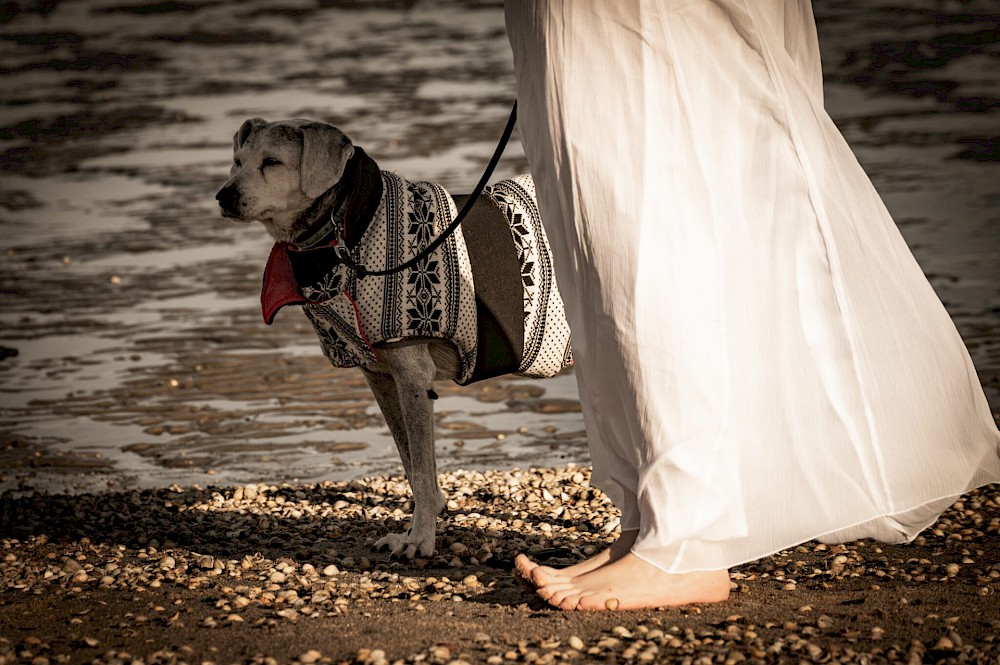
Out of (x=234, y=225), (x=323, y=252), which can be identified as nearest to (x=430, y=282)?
(x=323, y=252)

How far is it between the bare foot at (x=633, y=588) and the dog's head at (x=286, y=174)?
1845 millimetres

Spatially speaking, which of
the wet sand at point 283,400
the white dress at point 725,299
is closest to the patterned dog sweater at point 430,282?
the wet sand at point 283,400

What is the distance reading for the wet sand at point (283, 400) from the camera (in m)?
3.83

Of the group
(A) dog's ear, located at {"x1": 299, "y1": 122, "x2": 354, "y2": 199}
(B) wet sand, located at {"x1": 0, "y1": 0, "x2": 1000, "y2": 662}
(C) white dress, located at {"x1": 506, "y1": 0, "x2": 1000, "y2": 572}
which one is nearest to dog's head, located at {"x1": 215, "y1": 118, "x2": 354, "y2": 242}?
(A) dog's ear, located at {"x1": 299, "y1": 122, "x2": 354, "y2": 199}

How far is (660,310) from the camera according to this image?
3.60 metres

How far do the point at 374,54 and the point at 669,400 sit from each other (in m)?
21.2

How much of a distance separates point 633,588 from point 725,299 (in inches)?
35.2

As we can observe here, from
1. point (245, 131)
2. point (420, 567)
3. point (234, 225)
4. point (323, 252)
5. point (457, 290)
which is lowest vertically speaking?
point (234, 225)

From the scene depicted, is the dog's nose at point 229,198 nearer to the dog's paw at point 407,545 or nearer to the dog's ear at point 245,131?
the dog's ear at point 245,131

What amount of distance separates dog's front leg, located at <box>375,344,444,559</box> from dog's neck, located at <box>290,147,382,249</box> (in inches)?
19.2

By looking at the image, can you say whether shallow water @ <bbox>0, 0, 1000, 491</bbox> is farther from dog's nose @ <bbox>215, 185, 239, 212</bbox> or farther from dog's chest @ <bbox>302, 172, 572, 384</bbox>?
dog's nose @ <bbox>215, 185, 239, 212</bbox>

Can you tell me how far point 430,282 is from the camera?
185 inches

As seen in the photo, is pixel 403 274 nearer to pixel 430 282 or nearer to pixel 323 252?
pixel 430 282

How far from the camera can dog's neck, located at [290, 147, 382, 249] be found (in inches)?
185
